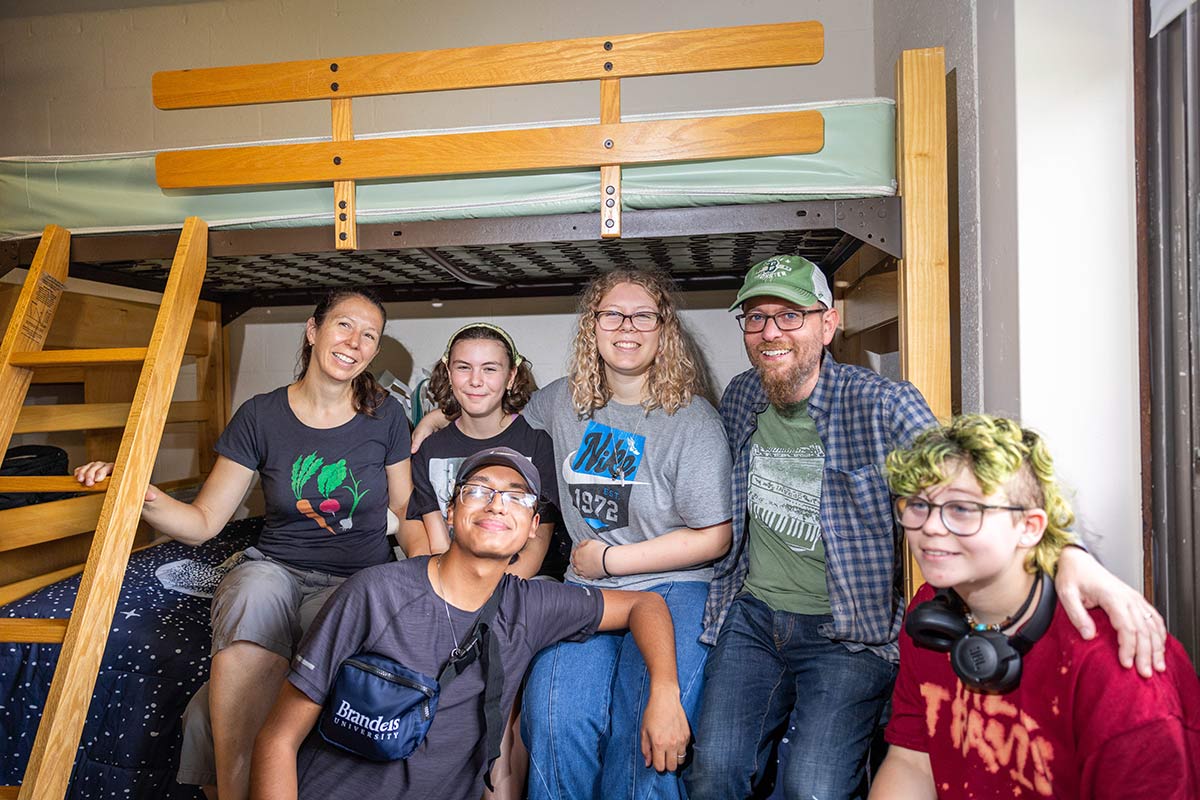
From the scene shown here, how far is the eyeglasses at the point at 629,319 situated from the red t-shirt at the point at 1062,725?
3.50ft

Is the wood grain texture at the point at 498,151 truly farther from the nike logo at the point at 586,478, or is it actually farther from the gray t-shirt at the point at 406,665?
the gray t-shirt at the point at 406,665

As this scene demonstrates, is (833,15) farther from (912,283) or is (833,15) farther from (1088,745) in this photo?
(1088,745)

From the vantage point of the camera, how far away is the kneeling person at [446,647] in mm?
1555

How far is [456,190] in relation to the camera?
2.16 m

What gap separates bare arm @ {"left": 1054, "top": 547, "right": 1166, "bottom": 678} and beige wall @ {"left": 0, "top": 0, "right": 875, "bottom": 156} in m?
2.82

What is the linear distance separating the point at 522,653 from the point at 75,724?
1039 mm

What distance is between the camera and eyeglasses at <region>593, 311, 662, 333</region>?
2180mm

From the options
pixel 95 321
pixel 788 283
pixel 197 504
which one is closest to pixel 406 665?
pixel 197 504

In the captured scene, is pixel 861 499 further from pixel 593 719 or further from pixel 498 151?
pixel 498 151

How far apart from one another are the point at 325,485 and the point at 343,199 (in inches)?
31.3

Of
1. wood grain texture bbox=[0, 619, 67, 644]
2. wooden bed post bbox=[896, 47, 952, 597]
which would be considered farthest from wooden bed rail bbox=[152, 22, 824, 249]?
wood grain texture bbox=[0, 619, 67, 644]

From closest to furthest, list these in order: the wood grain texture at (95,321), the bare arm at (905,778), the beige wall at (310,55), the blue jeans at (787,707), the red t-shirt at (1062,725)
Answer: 1. the red t-shirt at (1062,725)
2. the bare arm at (905,778)
3. the blue jeans at (787,707)
4. the wood grain texture at (95,321)
5. the beige wall at (310,55)

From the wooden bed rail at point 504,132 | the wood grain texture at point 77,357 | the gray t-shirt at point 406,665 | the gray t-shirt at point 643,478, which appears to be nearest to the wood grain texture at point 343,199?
the wooden bed rail at point 504,132

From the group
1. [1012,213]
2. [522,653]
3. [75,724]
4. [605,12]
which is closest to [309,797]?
[522,653]
